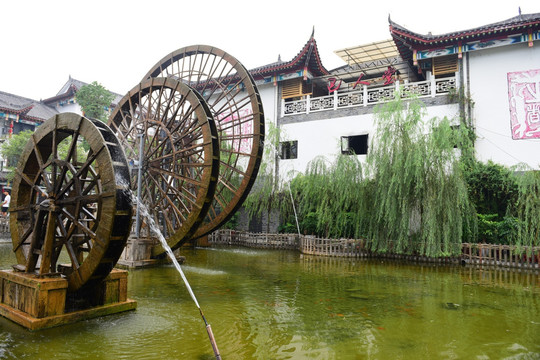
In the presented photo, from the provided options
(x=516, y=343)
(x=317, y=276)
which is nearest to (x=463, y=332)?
(x=516, y=343)

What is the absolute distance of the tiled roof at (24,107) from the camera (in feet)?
73.0

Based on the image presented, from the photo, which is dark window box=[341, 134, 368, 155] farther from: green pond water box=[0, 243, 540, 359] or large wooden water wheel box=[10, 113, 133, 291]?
large wooden water wheel box=[10, 113, 133, 291]

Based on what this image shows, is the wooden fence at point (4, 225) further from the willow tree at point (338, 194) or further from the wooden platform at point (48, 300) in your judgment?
the wooden platform at point (48, 300)

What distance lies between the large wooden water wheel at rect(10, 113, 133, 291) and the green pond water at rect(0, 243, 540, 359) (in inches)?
28.7

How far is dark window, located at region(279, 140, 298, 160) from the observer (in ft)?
52.2

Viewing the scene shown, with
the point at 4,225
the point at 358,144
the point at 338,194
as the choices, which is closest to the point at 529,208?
the point at 338,194

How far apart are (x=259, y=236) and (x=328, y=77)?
24.1 feet

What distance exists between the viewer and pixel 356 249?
1136cm

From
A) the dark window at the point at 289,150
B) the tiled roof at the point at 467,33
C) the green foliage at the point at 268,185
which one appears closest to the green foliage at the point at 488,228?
the tiled roof at the point at 467,33

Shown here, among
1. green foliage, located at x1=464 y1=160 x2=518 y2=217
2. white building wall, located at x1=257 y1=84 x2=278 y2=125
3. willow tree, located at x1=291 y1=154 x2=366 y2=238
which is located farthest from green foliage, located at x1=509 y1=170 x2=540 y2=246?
white building wall, located at x1=257 y1=84 x2=278 y2=125

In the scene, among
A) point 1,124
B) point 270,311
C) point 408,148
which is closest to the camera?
point 270,311

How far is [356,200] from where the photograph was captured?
449 inches

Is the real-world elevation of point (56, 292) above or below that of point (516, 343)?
above

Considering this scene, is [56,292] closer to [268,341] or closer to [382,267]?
[268,341]
